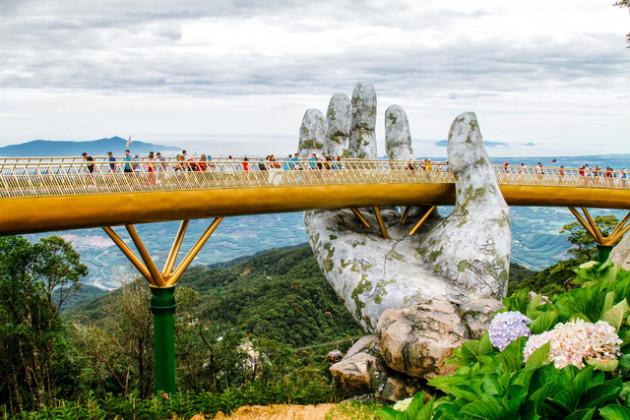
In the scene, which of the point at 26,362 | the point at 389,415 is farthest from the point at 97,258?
the point at 389,415

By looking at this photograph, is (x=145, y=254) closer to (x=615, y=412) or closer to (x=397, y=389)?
(x=397, y=389)

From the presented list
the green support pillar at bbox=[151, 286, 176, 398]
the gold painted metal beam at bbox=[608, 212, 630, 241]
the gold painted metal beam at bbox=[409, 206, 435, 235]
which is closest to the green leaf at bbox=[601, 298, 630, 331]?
the green support pillar at bbox=[151, 286, 176, 398]

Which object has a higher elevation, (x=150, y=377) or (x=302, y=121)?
(x=302, y=121)

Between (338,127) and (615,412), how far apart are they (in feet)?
58.0

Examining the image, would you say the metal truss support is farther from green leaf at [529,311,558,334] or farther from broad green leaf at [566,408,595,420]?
broad green leaf at [566,408,595,420]

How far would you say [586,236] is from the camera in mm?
33531

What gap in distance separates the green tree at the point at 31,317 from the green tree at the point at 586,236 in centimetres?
2851

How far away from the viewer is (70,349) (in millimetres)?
18391

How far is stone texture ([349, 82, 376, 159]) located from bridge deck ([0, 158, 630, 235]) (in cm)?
153

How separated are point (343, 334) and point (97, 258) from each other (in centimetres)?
7313

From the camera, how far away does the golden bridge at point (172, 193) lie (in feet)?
37.1

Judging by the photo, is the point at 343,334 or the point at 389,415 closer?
the point at 389,415

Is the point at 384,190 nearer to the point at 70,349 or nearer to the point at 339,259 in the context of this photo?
the point at 339,259

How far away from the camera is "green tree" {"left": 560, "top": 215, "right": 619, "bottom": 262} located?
31.6 metres
